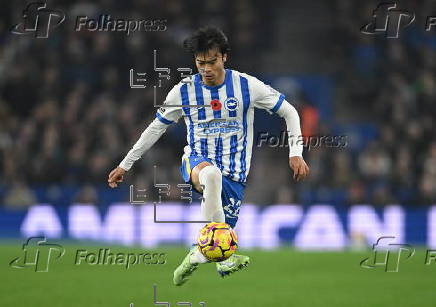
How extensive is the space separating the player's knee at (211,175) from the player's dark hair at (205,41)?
3.36 ft

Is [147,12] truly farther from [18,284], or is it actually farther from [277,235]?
[18,284]

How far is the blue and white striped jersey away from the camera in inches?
325

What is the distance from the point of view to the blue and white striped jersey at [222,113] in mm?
8258

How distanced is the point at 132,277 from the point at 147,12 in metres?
9.43

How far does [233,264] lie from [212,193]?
684mm

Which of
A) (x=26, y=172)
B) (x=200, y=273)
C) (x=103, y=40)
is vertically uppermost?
(x=103, y=40)

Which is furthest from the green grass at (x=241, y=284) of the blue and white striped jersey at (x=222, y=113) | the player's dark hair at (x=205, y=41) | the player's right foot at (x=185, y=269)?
the player's dark hair at (x=205, y=41)

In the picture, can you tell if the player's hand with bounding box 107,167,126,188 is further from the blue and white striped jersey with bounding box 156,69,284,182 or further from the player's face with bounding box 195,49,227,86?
the player's face with bounding box 195,49,227,86

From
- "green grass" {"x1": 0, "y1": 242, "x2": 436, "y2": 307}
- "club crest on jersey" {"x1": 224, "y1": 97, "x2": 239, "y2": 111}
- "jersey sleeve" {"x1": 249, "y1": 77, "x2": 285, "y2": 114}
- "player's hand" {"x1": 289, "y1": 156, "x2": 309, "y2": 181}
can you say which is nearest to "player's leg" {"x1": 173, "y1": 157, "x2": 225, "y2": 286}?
"club crest on jersey" {"x1": 224, "y1": 97, "x2": 239, "y2": 111}

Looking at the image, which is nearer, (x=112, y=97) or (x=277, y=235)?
(x=277, y=235)

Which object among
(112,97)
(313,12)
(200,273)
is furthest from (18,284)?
(313,12)

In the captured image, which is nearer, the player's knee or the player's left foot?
the player's knee

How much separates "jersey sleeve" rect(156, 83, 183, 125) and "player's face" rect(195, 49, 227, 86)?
0.30m

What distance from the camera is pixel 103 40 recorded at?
1947 centimetres
